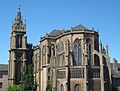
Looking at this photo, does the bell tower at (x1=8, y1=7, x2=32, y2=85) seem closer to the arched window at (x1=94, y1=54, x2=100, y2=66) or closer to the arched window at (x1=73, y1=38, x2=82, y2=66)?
the arched window at (x1=73, y1=38, x2=82, y2=66)

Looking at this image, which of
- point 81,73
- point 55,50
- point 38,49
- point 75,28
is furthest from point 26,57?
point 81,73

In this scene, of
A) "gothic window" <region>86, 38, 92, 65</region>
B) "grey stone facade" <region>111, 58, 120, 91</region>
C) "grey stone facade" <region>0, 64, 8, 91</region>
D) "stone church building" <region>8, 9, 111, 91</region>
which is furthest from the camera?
"grey stone facade" <region>0, 64, 8, 91</region>

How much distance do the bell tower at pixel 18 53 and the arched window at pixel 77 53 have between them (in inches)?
978

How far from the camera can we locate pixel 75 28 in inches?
2810

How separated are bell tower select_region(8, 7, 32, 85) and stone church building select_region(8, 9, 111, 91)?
1.84 metres

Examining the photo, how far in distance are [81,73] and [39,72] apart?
23.2 meters

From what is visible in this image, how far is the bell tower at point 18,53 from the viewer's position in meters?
87.8

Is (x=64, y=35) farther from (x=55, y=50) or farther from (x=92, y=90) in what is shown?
(x=92, y=90)

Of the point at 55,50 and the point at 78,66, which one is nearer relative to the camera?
the point at 78,66

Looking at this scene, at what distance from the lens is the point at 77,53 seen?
2689 inches

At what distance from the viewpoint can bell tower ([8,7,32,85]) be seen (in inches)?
3457

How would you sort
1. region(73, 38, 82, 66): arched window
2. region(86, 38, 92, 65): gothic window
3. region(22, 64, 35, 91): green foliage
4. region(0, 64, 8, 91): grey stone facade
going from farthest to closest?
region(0, 64, 8, 91): grey stone facade < region(22, 64, 35, 91): green foliage < region(86, 38, 92, 65): gothic window < region(73, 38, 82, 66): arched window

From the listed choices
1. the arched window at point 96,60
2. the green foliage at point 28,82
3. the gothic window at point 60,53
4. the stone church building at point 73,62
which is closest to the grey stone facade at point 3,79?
the stone church building at point 73,62

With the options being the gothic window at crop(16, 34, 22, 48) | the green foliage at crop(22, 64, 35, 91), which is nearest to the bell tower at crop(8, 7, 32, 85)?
the gothic window at crop(16, 34, 22, 48)
